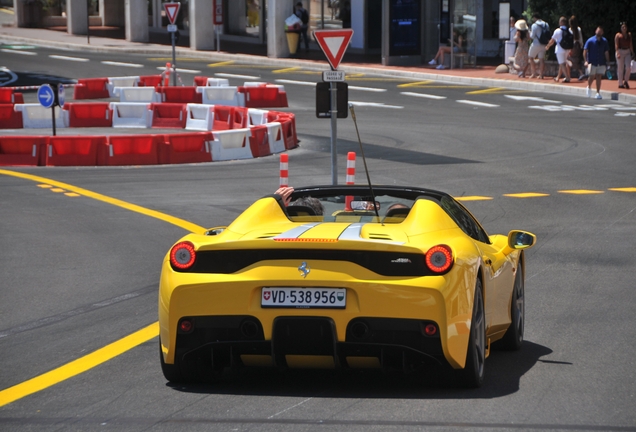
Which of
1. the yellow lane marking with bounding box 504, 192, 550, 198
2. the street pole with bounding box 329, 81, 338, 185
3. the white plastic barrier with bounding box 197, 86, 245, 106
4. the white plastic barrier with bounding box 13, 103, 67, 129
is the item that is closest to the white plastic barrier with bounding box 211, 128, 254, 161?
the street pole with bounding box 329, 81, 338, 185

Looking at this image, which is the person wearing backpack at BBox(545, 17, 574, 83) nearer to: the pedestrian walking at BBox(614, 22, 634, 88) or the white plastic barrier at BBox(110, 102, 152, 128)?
the pedestrian walking at BBox(614, 22, 634, 88)

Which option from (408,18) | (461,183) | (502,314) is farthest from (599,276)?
(408,18)

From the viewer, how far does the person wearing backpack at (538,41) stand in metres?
35.8

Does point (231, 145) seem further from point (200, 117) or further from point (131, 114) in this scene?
point (131, 114)

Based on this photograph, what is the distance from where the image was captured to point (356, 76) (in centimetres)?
4069

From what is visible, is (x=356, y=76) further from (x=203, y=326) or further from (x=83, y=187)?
(x=203, y=326)

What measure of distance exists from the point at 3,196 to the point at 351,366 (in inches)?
460

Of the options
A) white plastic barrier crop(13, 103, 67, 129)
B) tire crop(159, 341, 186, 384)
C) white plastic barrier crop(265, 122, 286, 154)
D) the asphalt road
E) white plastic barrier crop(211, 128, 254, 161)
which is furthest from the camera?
white plastic barrier crop(13, 103, 67, 129)

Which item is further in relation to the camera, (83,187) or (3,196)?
(83,187)

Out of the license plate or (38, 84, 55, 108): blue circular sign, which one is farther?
(38, 84, 55, 108): blue circular sign

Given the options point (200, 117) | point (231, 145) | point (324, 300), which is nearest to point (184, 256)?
point (324, 300)

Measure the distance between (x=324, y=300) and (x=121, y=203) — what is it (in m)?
10.4

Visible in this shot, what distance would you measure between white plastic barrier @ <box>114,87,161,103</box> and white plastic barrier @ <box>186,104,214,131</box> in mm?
4520

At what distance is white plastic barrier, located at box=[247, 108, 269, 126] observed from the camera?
84.5ft
